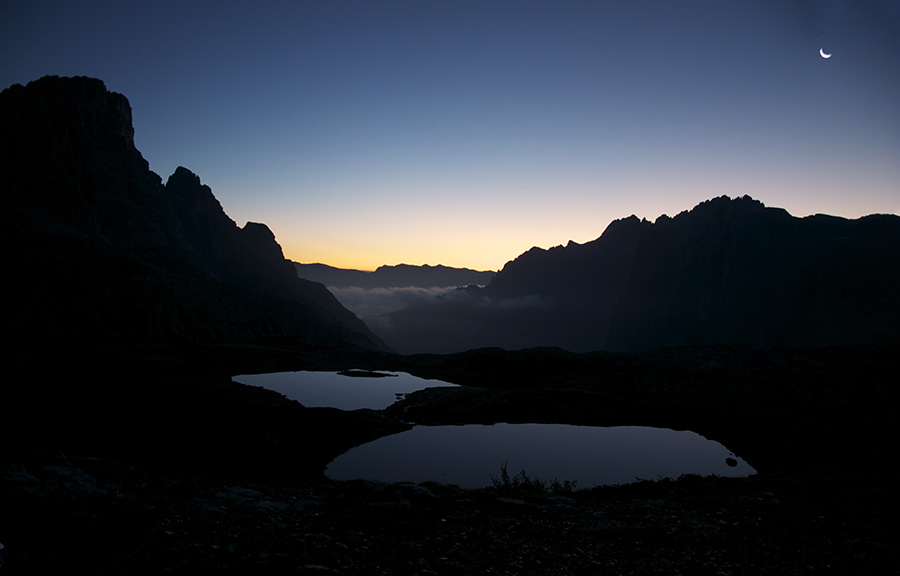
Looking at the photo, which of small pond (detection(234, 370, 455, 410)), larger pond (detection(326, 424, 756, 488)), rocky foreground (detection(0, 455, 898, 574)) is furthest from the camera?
small pond (detection(234, 370, 455, 410))

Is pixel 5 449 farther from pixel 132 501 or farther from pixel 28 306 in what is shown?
pixel 28 306

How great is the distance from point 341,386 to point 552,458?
81.8 metres

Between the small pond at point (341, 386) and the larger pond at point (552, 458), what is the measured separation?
1256 inches

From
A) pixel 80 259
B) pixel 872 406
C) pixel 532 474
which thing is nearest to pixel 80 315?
pixel 80 259

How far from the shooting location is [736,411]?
90062 mm

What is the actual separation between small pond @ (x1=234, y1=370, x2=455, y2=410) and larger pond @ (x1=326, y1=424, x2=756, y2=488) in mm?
31910

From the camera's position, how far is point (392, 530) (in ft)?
60.3

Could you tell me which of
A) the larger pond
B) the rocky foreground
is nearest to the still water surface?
the larger pond

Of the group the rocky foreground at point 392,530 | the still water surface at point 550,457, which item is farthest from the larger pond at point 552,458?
the rocky foreground at point 392,530

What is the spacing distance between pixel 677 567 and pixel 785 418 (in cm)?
7984

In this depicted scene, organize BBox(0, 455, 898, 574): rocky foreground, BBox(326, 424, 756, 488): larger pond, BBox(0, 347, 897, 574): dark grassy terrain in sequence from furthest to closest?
BBox(326, 424, 756, 488): larger pond < BBox(0, 347, 897, 574): dark grassy terrain < BBox(0, 455, 898, 574): rocky foreground

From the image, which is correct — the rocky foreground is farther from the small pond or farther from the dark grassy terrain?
the small pond

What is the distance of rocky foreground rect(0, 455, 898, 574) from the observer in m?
14.1

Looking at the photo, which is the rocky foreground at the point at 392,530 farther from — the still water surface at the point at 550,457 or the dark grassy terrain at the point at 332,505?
the still water surface at the point at 550,457
